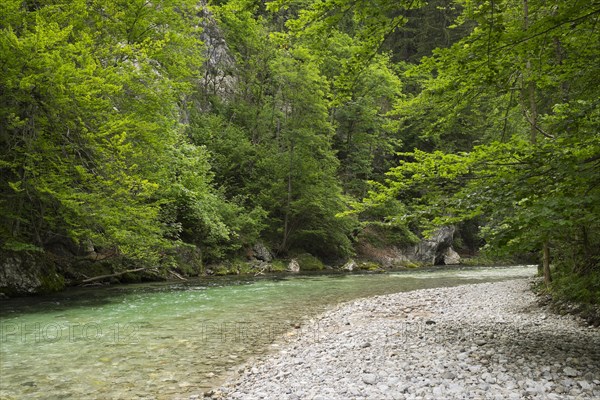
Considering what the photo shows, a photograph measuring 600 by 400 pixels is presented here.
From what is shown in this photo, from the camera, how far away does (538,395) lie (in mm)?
3986

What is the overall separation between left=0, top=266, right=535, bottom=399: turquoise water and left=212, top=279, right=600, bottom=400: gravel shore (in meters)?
0.82

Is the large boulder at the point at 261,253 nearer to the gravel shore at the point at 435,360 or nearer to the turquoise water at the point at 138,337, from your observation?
the turquoise water at the point at 138,337

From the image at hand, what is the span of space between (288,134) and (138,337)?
2087 centimetres

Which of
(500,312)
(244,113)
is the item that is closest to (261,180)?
(244,113)

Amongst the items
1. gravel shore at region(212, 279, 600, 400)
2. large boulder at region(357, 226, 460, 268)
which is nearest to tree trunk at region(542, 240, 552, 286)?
gravel shore at region(212, 279, 600, 400)

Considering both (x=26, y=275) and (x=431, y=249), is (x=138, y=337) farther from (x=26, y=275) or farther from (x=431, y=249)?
(x=431, y=249)

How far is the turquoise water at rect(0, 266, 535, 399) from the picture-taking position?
5.56 metres

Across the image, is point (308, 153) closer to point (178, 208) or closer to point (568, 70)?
point (178, 208)

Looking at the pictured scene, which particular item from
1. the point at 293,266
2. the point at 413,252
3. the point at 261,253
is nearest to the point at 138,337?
the point at 293,266

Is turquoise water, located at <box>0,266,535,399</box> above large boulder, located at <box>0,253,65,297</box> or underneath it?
underneath

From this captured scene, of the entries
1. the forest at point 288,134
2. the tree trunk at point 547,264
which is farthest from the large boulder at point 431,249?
the tree trunk at point 547,264

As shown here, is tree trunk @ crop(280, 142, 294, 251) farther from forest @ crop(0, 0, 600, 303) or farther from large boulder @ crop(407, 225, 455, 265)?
large boulder @ crop(407, 225, 455, 265)

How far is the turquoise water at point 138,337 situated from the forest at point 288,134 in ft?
8.17

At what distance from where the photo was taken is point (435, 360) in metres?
5.30
